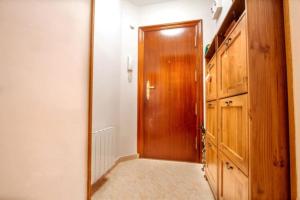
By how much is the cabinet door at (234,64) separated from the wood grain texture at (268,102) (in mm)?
60

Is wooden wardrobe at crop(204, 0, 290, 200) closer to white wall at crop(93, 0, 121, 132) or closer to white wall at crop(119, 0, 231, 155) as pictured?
white wall at crop(93, 0, 121, 132)

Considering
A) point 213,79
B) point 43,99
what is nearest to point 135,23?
point 213,79

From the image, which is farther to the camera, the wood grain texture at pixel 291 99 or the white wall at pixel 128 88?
the white wall at pixel 128 88

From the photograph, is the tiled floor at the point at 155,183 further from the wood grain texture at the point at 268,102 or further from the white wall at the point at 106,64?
the wood grain texture at the point at 268,102

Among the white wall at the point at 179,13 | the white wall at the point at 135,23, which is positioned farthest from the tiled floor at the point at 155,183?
the white wall at the point at 179,13

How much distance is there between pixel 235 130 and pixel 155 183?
1.25 metres

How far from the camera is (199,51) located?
2586mm

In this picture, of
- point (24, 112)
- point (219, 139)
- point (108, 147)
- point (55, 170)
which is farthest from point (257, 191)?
point (108, 147)

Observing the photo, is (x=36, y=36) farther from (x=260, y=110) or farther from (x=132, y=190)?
(x=132, y=190)

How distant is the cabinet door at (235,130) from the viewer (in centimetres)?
85

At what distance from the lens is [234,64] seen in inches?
39.2

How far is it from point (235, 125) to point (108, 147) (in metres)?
1.55

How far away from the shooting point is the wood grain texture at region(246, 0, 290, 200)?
75 cm

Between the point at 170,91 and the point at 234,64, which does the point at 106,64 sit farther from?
the point at 234,64
